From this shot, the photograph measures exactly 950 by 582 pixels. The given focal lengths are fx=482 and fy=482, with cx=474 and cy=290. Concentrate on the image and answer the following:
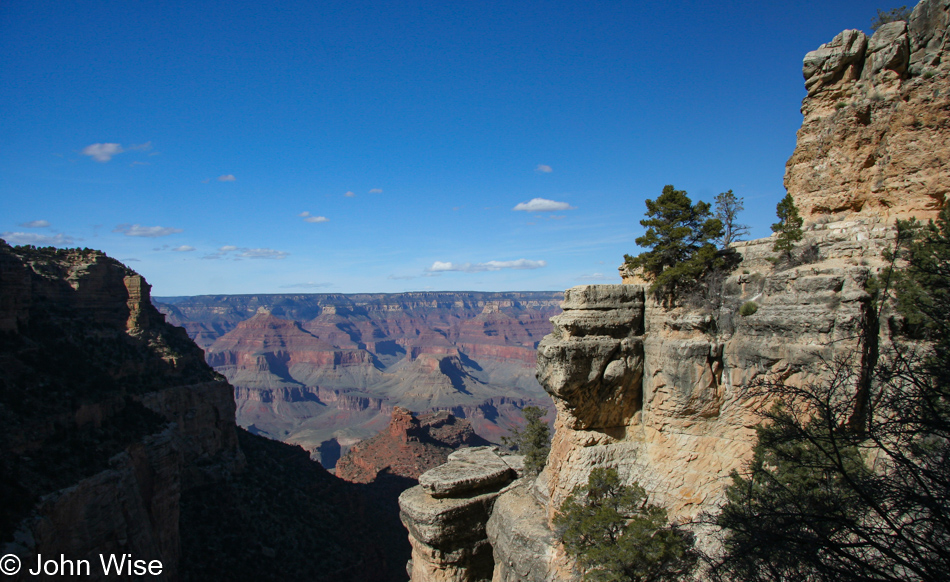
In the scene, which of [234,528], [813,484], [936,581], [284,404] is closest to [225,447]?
[234,528]

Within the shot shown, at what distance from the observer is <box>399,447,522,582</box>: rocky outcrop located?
21.9 m

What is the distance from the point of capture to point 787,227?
15109 mm

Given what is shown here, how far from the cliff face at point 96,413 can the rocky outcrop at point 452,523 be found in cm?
1400

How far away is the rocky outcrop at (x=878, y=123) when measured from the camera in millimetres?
12812

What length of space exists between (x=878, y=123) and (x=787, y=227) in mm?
3573

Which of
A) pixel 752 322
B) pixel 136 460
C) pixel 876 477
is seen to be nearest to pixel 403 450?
pixel 136 460

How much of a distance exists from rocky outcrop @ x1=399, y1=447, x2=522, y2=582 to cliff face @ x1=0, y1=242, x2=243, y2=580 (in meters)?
14.0

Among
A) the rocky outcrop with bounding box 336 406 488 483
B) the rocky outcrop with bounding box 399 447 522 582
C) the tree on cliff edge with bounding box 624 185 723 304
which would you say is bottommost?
the rocky outcrop with bounding box 336 406 488 483

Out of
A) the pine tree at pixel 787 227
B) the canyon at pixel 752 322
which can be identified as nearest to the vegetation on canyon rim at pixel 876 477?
the canyon at pixel 752 322

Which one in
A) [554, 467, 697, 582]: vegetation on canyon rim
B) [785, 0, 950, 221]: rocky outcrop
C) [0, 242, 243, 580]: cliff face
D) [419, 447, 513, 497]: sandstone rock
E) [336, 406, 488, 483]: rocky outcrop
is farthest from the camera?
[336, 406, 488, 483]: rocky outcrop

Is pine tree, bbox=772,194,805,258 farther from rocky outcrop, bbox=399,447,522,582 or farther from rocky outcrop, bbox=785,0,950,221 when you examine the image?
rocky outcrop, bbox=399,447,522,582

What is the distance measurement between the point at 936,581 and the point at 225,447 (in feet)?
149

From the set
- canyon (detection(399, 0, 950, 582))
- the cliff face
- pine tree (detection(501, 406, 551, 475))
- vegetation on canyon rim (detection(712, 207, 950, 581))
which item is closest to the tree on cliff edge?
canyon (detection(399, 0, 950, 582))

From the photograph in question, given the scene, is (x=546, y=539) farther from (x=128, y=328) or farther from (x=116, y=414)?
(x=128, y=328)
